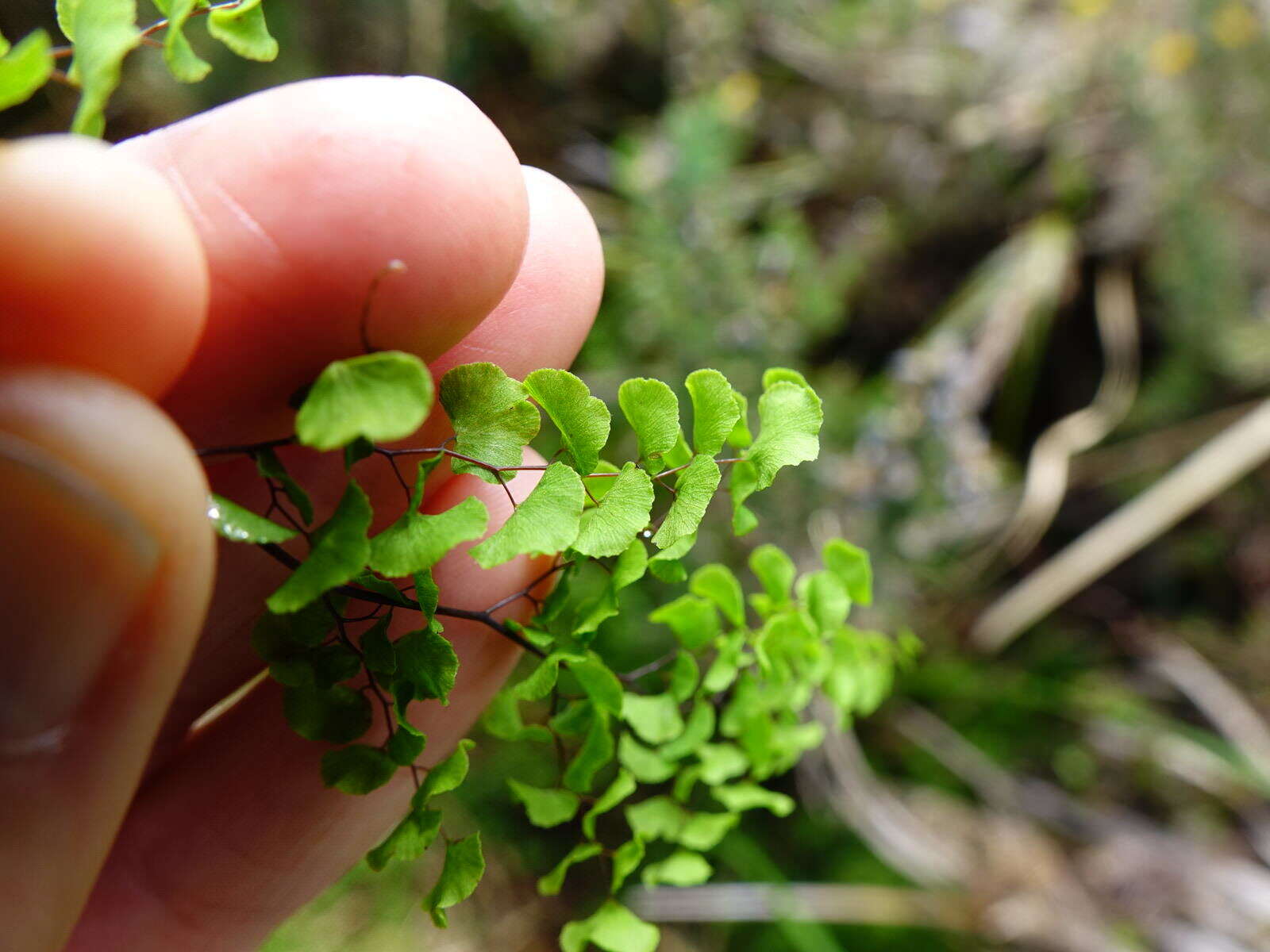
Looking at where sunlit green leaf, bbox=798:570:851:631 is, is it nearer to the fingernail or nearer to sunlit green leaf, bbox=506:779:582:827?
sunlit green leaf, bbox=506:779:582:827

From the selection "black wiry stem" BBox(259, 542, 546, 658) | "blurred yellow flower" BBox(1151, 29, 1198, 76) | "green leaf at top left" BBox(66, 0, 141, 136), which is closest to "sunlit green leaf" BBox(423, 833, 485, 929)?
"black wiry stem" BBox(259, 542, 546, 658)

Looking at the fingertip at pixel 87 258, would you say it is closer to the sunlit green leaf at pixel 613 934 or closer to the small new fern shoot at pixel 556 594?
the small new fern shoot at pixel 556 594

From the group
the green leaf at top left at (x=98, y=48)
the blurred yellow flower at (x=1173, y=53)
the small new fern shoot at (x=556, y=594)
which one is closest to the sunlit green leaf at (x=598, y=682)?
the small new fern shoot at (x=556, y=594)

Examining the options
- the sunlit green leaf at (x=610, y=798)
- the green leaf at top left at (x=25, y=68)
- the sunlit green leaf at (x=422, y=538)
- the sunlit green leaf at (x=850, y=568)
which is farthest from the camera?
the sunlit green leaf at (x=850, y=568)

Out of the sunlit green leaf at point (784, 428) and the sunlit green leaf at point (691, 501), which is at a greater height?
the sunlit green leaf at point (784, 428)

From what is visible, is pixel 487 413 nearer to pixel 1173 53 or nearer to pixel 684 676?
pixel 684 676

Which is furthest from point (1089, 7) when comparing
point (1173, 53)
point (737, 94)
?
point (737, 94)

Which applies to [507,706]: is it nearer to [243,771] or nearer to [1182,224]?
[243,771]

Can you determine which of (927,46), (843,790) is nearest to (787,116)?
(927,46)
